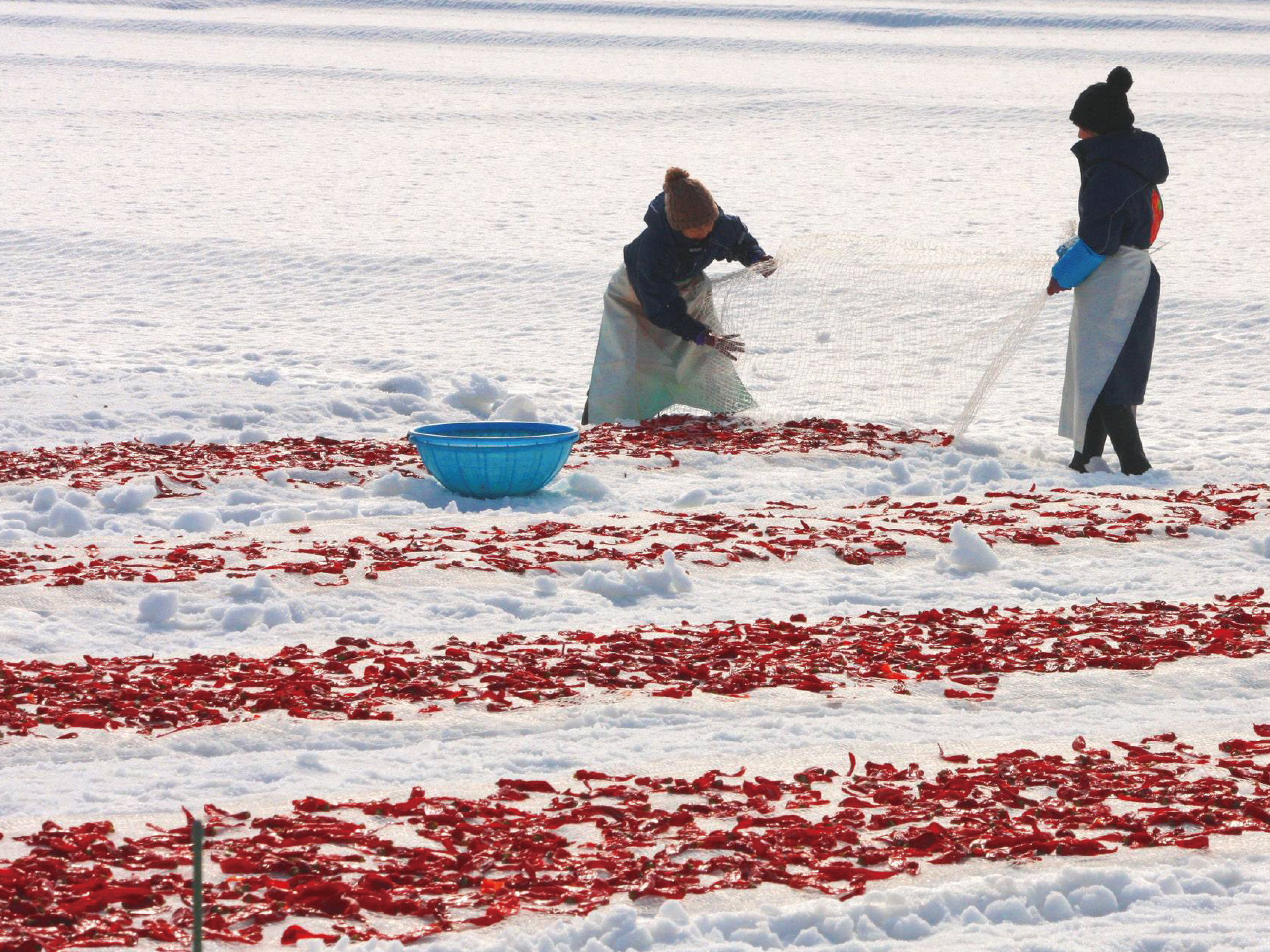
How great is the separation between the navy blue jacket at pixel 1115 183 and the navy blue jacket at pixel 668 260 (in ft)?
5.16

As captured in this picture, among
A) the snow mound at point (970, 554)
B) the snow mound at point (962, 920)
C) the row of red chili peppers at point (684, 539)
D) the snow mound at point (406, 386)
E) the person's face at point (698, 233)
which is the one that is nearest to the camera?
the snow mound at point (962, 920)

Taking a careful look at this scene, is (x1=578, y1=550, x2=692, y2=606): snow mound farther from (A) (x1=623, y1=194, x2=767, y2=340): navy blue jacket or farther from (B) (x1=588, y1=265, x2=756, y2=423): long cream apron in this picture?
(B) (x1=588, y1=265, x2=756, y2=423): long cream apron

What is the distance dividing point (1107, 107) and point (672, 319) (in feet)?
7.01

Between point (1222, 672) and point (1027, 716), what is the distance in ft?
2.22

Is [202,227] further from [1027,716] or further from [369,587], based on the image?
[1027,716]

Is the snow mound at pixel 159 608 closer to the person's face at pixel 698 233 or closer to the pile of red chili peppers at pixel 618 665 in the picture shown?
the pile of red chili peppers at pixel 618 665

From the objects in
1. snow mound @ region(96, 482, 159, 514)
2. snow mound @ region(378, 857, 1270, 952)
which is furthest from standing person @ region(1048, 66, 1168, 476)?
snow mound @ region(378, 857, 1270, 952)

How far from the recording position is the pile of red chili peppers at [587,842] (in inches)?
104

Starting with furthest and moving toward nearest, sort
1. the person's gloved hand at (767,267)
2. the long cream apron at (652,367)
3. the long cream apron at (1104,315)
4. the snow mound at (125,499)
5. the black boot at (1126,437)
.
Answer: the long cream apron at (652,367), the person's gloved hand at (767,267), the black boot at (1126,437), the long cream apron at (1104,315), the snow mound at (125,499)

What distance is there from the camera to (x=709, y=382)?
8.03 metres

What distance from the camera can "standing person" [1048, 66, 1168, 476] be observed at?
6.66 m

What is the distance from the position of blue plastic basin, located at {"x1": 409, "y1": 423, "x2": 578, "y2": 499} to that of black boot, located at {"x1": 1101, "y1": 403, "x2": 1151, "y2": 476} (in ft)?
7.94

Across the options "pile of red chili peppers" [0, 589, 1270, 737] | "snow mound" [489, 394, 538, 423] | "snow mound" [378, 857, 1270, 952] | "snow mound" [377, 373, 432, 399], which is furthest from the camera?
"snow mound" [377, 373, 432, 399]

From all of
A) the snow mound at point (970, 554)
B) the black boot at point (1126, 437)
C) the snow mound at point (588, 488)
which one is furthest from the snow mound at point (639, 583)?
the black boot at point (1126, 437)
